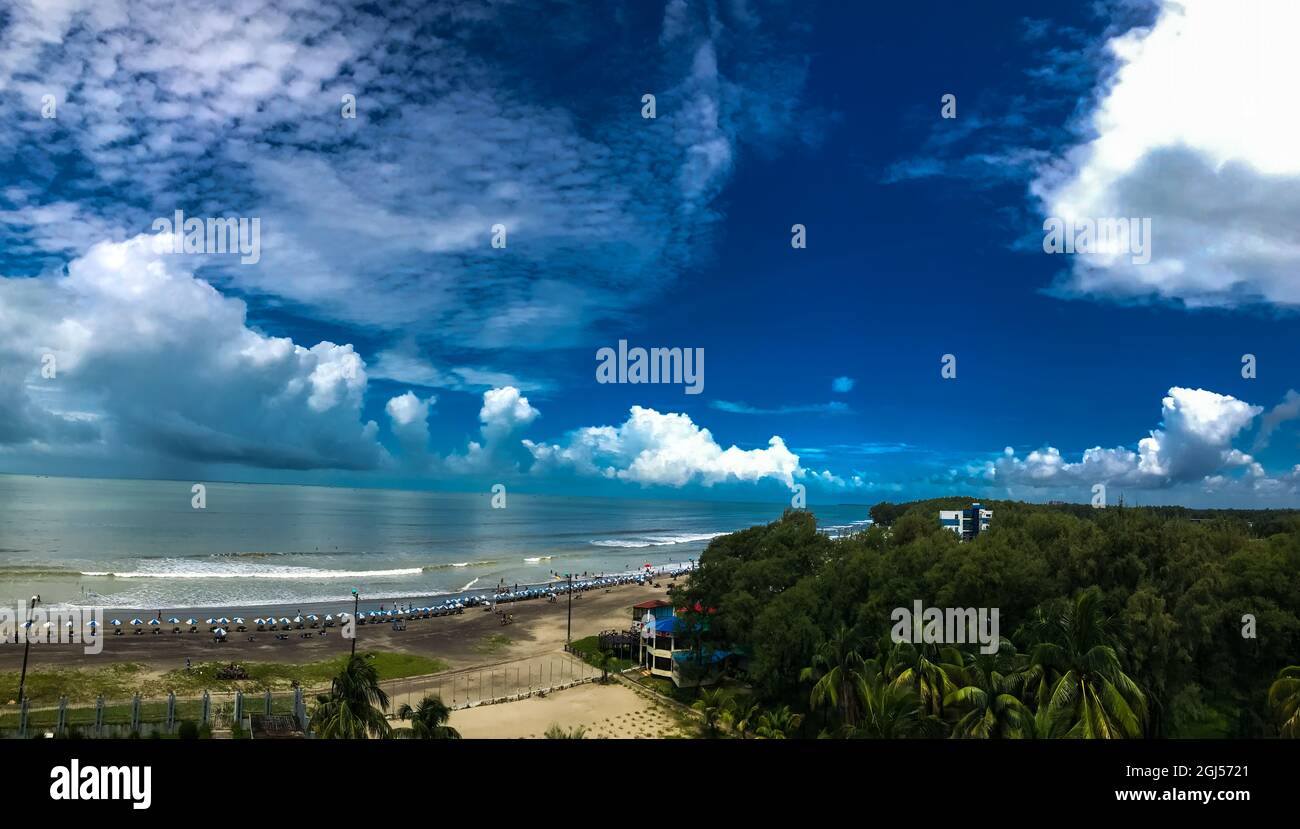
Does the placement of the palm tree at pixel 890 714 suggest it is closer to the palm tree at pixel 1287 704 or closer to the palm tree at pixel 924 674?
the palm tree at pixel 924 674

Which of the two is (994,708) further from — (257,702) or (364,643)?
(364,643)

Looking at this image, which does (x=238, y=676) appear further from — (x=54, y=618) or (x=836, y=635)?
(x=836, y=635)

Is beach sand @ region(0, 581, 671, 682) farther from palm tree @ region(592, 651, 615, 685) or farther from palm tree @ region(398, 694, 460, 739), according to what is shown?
palm tree @ region(398, 694, 460, 739)

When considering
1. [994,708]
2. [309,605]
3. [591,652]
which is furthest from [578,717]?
[309,605]

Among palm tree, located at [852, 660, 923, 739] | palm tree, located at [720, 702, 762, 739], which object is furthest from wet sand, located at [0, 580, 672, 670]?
palm tree, located at [852, 660, 923, 739]

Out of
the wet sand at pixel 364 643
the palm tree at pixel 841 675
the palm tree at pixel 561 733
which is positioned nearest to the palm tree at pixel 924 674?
the palm tree at pixel 841 675
